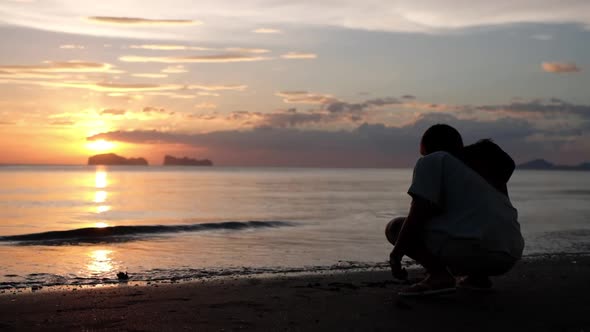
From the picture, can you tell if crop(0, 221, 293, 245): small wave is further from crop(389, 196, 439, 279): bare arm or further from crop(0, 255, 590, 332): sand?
crop(389, 196, 439, 279): bare arm

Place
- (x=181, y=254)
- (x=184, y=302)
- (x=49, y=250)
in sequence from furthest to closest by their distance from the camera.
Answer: (x=49, y=250) < (x=181, y=254) < (x=184, y=302)

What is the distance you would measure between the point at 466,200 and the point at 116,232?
14.0 metres

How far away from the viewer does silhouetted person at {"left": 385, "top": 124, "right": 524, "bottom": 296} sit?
542cm

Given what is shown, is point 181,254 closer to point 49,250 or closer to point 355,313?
point 49,250

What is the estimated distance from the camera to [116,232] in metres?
17.8

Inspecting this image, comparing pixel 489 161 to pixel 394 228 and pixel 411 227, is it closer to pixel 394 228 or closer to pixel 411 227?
pixel 411 227

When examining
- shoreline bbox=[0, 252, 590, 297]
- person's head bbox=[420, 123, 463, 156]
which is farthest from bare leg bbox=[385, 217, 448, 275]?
shoreline bbox=[0, 252, 590, 297]

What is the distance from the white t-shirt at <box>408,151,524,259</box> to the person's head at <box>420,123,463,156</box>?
214 millimetres

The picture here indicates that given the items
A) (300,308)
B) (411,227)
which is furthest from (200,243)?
(411,227)

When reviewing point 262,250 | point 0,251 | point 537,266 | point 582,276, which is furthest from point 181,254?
point 582,276

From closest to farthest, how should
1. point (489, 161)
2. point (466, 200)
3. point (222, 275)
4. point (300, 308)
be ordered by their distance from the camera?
point (466, 200) → point (489, 161) → point (300, 308) → point (222, 275)

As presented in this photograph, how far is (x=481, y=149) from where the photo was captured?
5.55m

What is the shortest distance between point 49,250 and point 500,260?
399 inches

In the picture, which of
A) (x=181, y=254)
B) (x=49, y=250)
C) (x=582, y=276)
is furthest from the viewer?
(x=49, y=250)
